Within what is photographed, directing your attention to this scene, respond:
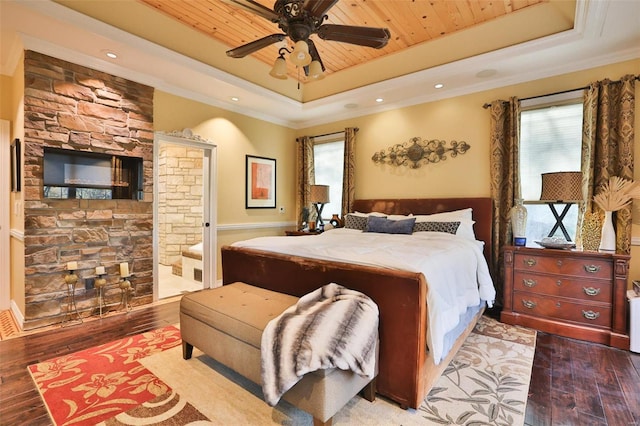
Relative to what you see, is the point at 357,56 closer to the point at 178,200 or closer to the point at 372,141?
the point at 372,141

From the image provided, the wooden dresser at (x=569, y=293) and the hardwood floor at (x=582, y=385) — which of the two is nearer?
the hardwood floor at (x=582, y=385)

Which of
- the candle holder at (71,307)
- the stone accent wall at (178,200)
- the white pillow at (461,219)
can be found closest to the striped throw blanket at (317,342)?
the white pillow at (461,219)

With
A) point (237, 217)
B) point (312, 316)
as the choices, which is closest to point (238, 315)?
point (312, 316)

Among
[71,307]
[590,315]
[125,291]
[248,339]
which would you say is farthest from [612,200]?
[71,307]

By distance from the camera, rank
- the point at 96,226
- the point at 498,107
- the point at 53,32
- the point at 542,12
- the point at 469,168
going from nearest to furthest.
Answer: the point at 53,32, the point at 542,12, the point at 96,226, the point at 498,107, the point at 469,168

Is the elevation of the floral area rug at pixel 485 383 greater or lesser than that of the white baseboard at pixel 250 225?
lesser

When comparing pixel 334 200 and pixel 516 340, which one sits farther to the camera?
pixel 334 200

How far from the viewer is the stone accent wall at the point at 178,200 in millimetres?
5949

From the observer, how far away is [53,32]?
9.05 ft

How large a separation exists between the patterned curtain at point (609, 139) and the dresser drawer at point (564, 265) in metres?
0.47

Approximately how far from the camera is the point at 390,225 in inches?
149

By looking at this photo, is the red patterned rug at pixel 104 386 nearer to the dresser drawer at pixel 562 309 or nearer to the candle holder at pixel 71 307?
the candle holder at pixel 71 307

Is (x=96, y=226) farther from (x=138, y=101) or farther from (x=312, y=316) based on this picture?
(x=312, y=316)

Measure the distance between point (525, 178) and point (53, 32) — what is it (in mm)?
5099
